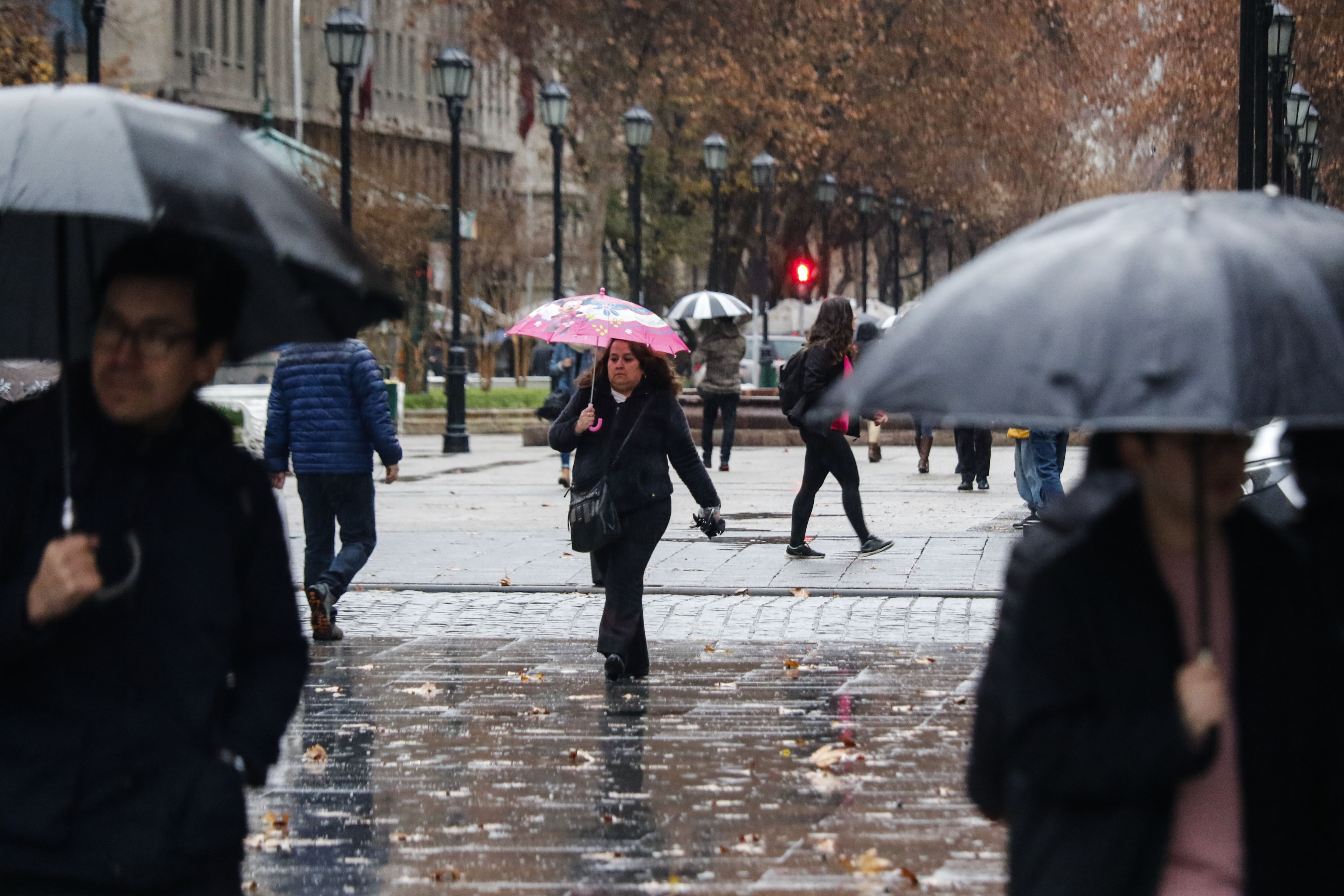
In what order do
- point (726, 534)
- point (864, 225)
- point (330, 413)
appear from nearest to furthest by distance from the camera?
point (330, 413), point (726, 534), point (864, 225)

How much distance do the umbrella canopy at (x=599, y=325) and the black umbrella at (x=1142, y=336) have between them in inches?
240

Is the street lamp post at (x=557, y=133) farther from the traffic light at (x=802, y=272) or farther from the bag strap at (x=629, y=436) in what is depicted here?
the bag strap at (x=629, y=436)

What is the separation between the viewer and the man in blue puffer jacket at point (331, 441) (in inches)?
404

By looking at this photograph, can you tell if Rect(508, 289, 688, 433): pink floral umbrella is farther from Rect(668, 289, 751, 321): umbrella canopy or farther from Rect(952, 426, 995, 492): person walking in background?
Rect(668, 289, 751, 321): umbrella canopy

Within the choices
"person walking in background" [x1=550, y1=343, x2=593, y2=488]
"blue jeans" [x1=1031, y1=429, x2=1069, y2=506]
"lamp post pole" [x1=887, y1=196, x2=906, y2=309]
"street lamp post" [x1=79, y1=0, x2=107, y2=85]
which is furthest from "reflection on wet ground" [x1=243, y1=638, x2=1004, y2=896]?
"lamp post pole" [x1=887, y1=196, x2=906, y2=309]

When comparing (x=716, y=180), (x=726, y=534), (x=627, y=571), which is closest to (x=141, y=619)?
(x=627, y=571)

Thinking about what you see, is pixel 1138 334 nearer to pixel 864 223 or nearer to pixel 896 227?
pixel 864 223

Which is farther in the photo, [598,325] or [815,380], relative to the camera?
[815,380]

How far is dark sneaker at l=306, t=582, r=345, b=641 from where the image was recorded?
33.6 feet

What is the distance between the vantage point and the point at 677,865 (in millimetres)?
5828

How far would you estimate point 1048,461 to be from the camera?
1476cm

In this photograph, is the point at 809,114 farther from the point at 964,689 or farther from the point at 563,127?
the point at 964,689

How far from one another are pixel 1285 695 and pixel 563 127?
99.5 feet

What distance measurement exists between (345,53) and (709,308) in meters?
5.15
